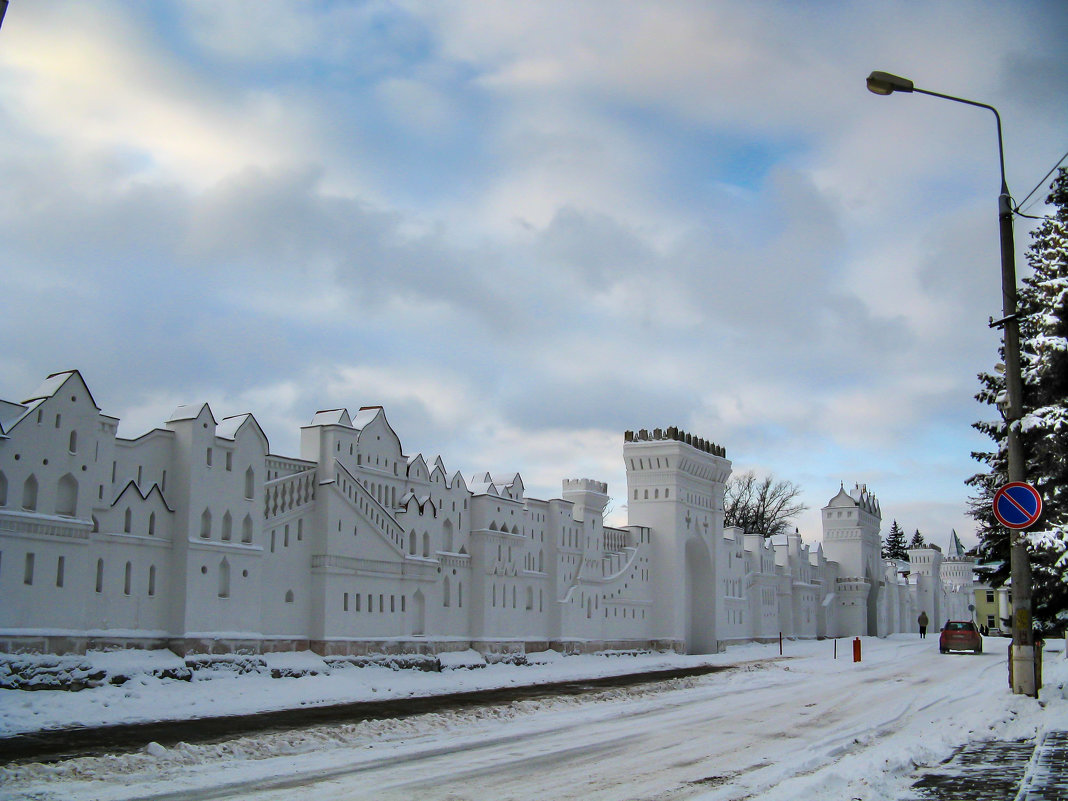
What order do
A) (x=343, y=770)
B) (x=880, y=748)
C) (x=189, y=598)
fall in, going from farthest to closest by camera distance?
(x=189, y=598)
(x=880, y=748)
(x=343, y=770)

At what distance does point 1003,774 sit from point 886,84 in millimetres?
9570

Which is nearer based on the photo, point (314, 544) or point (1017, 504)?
point (1017, 504)

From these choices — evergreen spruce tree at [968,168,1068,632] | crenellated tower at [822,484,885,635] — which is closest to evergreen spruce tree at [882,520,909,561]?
crenellated tower at [822,484,885,635]

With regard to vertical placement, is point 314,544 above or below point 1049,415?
below

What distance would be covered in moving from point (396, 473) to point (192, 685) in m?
10.5

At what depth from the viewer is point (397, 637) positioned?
28.9m

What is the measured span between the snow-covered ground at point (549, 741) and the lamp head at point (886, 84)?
368 inches

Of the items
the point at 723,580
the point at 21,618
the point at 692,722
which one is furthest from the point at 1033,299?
the point at 723,580

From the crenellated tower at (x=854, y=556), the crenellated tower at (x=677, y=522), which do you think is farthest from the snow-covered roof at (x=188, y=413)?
the crenellated tower at (x=854, y=556)

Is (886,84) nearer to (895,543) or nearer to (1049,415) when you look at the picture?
(1049,415)

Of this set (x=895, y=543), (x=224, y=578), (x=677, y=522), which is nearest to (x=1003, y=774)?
(x=224, y=578)

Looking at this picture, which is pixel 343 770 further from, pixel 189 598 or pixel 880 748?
pixel 189 598

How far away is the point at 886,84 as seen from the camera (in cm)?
1481

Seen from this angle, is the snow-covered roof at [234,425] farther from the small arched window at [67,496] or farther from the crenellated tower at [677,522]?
the crenellated tower at [677,522]
